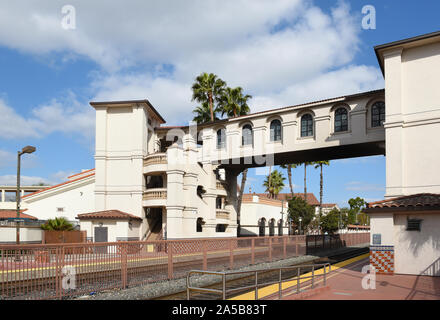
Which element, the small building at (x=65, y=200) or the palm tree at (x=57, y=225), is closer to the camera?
the palm tree at (x=57, y=225)

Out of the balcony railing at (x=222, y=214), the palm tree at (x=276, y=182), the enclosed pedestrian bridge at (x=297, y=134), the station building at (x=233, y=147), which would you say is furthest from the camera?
the palm tree at (x=276, y=182)

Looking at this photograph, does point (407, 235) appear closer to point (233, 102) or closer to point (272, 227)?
point (233, 102)

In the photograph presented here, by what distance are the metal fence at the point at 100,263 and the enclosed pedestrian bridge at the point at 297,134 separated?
11236mm

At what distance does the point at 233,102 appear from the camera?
153 ft

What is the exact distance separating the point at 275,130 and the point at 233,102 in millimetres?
14407

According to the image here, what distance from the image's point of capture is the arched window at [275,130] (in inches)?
1291

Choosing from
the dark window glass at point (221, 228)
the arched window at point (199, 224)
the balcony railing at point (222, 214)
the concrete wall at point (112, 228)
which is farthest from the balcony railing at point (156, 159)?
the dark window glass at point (221, 228)

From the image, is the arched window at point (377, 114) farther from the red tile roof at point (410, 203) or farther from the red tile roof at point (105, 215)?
the red tile roof at point (105, 215)

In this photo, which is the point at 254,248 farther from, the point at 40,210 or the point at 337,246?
the point at 40,210

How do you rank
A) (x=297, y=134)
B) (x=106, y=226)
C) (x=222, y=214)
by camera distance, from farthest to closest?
1. (x=222, y=214)
2. (x=106, y=226)
3. (x=297, y=134)

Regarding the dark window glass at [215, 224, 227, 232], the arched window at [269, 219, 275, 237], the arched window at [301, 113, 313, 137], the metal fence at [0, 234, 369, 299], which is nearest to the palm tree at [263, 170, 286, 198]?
the arched window at [269, 219, 275, 237]

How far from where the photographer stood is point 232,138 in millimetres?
35031

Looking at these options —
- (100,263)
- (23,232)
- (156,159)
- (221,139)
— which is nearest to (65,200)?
(23,232)
